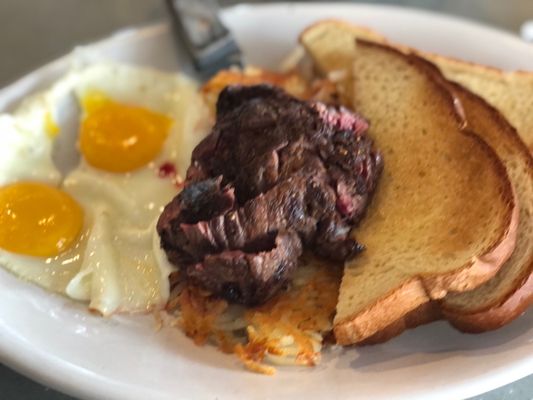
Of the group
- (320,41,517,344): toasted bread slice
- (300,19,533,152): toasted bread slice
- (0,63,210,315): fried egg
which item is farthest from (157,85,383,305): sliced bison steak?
(300,19,533,152): toasted bread slice

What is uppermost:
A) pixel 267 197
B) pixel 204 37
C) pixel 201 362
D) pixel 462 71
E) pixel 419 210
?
pixel 204 37

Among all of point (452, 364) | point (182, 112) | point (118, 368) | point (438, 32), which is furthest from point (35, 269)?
point (438, 32)

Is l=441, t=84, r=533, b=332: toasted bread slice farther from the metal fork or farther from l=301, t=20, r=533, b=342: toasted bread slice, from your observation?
the metal fork

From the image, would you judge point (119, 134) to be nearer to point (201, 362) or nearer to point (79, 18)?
point (201, 362)

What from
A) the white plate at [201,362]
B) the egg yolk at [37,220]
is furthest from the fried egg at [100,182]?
the white plate at [201,362]

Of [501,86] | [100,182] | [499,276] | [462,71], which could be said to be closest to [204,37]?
[100,182]

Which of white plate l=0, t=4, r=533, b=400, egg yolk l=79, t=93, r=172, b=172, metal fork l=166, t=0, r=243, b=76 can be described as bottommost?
white plate l=0, t=4, r=533, b=400

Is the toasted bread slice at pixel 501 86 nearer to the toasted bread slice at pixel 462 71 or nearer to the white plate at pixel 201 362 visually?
the toasted bread slice at pixel 462 71
